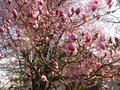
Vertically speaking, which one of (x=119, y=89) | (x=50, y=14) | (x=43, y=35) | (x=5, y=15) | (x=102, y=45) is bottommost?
(x=119, y=89)

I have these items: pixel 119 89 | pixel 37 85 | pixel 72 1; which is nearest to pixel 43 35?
pixel 37 85

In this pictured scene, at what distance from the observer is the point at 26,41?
288 inches

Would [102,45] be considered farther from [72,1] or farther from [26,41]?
[72,1]

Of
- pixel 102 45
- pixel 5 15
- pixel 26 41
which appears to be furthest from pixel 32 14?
pixel 5 15

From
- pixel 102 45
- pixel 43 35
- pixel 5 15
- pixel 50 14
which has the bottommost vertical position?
pixel 102 45

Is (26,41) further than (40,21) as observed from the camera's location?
No

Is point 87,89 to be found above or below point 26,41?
below

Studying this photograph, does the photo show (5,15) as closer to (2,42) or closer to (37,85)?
(2,42)

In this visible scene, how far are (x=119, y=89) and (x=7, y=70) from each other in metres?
17.7

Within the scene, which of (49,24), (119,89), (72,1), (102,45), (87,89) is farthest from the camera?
(119,89)

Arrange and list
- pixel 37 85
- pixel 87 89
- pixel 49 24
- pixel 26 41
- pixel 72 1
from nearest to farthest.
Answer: pixel 26 41 → pixel 49 24 → pixel 37 85 → pixel 72 1 → pixel 87 89

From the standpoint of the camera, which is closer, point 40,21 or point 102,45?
point 102,45

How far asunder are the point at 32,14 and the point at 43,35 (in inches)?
30.2

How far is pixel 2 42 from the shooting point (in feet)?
50.1
